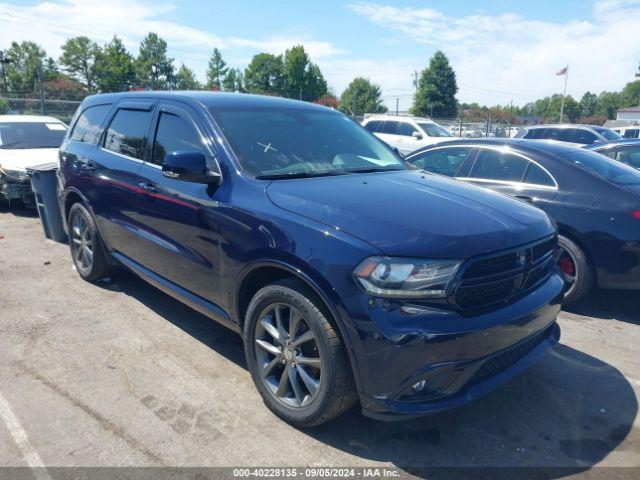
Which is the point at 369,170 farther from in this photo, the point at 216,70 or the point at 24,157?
the point at 216,70

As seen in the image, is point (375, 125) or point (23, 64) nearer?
point (375, 125)

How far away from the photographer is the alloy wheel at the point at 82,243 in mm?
5108

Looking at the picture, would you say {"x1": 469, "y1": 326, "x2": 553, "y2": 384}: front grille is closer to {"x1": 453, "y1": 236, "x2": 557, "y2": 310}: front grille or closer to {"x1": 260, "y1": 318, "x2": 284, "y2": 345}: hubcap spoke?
{"x1": 453, "y1": 236, "x2": 557, "y2": 310}: front grille

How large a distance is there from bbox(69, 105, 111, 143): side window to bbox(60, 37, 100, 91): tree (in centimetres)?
8792

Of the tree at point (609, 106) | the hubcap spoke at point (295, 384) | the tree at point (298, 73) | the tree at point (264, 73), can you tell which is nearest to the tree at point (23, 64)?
the tree at point (264, 73)

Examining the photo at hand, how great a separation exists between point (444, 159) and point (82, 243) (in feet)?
14.3

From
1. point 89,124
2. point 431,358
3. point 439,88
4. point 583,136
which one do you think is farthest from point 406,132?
point 439,88

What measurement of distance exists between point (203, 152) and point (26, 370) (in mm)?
2028

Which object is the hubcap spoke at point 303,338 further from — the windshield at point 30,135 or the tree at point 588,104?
the tree at point 588,104

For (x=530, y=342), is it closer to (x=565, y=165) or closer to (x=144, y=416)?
(x=144, y=416)

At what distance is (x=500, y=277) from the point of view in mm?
2633

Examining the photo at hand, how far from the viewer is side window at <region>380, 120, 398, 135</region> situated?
701 inches

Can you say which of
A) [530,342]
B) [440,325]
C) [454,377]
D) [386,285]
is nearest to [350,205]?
[386,285]

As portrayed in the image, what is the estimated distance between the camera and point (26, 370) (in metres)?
3.53
